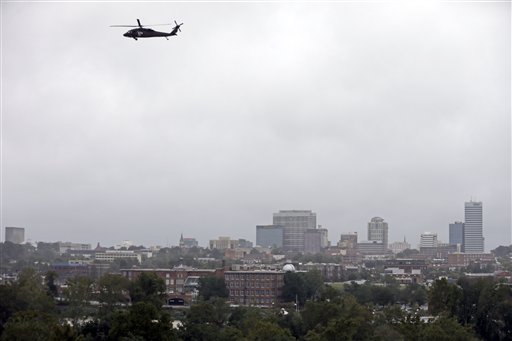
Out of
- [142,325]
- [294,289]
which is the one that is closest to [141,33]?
[142,325]

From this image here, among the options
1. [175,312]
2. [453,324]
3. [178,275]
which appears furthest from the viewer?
[178,275]

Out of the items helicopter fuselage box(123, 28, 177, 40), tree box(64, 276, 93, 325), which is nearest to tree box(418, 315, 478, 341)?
helicopter fuselage box(123, 28, 177, 40)

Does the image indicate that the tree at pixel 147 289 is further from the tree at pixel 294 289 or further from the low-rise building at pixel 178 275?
the low-rise building at pixel 178 275

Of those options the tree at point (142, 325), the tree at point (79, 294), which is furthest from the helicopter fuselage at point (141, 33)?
the tree at point (79, 294)

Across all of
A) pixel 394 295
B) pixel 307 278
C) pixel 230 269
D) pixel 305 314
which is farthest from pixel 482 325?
pixel 230 269

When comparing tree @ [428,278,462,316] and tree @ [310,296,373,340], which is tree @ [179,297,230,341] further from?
tree @ [428,278,462,316]

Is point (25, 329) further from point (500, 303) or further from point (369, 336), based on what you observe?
point (500, 303)
